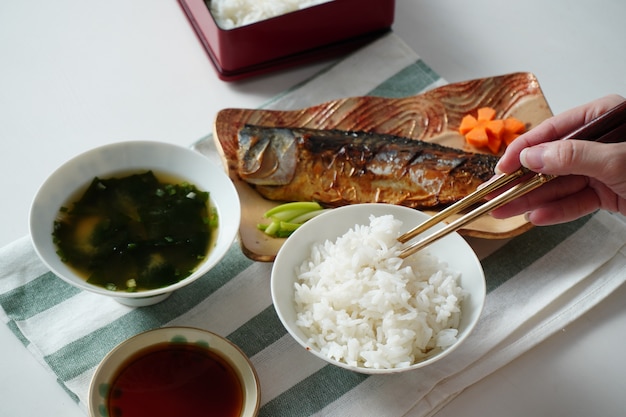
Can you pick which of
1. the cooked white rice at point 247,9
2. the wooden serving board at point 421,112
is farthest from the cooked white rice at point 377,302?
the cooked white rice at point 247,9

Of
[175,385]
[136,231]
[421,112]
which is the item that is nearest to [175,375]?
[175,385]

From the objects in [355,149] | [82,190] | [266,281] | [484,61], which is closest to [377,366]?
[266,281]

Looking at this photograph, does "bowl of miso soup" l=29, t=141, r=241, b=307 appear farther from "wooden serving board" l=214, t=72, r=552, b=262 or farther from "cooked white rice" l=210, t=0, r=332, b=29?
"cooked white rice" l=210, t=0, r=332, b=29

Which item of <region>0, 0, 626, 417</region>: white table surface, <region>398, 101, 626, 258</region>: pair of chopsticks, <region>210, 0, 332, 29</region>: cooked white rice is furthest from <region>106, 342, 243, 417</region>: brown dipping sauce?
<region>210, 0, 332, 29</region>: cooked white rice

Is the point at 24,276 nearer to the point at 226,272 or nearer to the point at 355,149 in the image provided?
the point at 226,272

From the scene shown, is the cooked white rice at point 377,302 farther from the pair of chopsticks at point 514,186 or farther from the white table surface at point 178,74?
the white table surface at point 178,74

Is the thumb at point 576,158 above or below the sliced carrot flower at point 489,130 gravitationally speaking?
above

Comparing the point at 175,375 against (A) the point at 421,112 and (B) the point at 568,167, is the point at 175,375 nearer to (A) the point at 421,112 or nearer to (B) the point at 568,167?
(B) the point at 568,167
